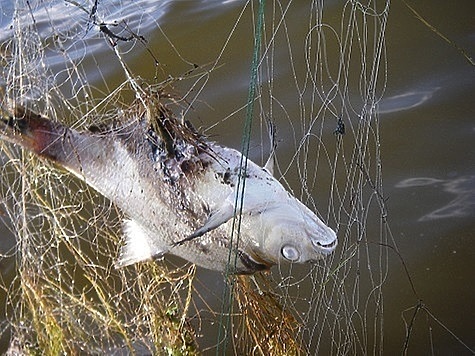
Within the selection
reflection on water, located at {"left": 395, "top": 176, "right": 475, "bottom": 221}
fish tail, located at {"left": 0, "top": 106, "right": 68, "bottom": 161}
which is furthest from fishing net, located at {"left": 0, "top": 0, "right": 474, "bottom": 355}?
reflection on water, located at {"left": 395, "top": 176, "right": 475, "bottom": 221}

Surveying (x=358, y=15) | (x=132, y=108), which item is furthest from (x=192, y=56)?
(x=132, y=108)

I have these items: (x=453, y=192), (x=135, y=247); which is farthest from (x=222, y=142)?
(x=135, y=247)

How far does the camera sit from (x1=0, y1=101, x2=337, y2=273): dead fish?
1125 millimetres

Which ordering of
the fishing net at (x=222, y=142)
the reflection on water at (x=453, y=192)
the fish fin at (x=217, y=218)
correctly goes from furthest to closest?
the reflection on water at (x=453, y=192) → the fishing net at (x=222, y=142) → the fish fin at (x=217, y=218)

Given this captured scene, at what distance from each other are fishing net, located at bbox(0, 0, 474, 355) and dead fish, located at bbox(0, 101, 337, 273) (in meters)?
0.05

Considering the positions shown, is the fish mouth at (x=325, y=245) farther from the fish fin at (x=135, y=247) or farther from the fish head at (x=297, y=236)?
the fish fin at (x=135, y=247)

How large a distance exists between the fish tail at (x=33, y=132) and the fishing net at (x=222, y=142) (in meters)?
0.05

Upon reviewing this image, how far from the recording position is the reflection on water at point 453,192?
2.42m

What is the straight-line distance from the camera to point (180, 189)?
118cm

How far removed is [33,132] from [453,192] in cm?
169

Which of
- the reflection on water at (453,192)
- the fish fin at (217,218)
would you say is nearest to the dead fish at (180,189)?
the fish fin at (217,218)

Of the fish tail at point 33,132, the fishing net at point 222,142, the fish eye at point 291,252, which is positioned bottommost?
the fishing net at point 222,142

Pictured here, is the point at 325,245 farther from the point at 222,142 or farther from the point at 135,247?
the point at 222,142

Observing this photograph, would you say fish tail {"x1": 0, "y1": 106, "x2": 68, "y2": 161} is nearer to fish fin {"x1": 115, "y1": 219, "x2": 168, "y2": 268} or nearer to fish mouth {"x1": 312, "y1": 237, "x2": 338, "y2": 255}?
fish fin {"x1": 115, "y1": 219, "x2": 168, "y2": 268}
